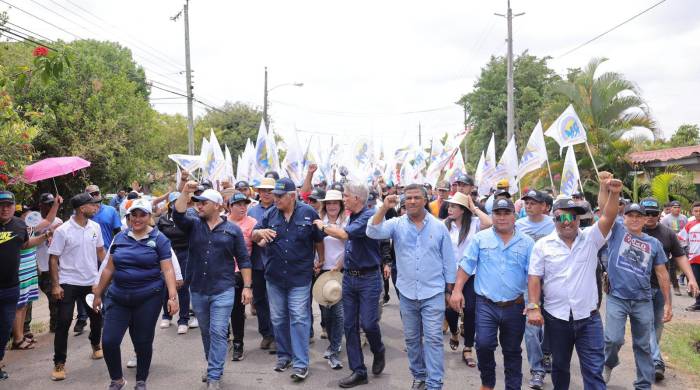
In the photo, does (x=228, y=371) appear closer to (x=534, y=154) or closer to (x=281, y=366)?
(x=281, y=366)

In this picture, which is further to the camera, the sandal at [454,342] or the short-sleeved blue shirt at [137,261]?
the sandal at [454,342]

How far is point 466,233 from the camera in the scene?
6.37 metres

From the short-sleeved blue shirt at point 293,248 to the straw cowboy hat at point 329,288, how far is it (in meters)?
0.23

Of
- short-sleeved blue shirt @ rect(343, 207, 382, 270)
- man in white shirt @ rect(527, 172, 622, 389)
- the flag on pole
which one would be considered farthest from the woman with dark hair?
the flag on pole

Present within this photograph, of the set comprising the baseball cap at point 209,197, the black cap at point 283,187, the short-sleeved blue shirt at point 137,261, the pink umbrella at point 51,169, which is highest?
the pink umbrella at point 51,169

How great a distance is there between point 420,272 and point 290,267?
141 cm

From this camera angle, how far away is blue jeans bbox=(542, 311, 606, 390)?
442 centimetres

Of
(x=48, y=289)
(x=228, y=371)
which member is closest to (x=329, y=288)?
(x=228, y=371)

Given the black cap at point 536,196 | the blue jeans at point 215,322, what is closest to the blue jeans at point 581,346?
the black cap at point 536,196

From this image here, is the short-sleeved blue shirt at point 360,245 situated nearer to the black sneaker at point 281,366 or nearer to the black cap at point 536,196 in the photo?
the black sneaker at point 281,366

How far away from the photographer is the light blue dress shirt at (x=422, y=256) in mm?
5105

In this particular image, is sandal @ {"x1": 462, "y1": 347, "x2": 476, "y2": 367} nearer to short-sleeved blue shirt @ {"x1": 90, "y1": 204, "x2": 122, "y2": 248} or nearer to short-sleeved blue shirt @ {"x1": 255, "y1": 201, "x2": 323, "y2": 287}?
short-sleeved blue shirt @ {"x1": 255, "y1": 201, "x2": 323, "y2": 287}

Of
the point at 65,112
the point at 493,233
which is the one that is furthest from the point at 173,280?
the point at 65,112

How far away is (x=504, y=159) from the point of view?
538 inches
